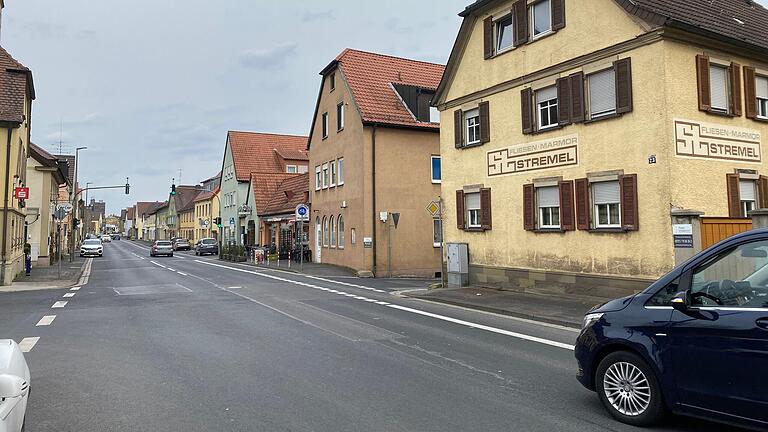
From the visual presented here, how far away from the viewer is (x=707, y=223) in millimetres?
12188

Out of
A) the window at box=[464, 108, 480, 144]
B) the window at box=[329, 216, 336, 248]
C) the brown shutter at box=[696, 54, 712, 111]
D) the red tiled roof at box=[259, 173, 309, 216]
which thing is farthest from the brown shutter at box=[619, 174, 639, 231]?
the red tiled roof at box=[259, 173, 309, 216]

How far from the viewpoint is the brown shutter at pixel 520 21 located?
16.1 metres

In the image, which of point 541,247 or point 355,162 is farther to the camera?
point 355,162

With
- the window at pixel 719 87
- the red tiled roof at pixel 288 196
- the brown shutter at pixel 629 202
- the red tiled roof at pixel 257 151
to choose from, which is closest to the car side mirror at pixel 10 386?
the brown shutter at pixel 629 202

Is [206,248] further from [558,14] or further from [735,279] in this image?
[735,279]

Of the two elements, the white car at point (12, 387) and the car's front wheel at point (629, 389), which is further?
the car's front wheel at point (629, 389)

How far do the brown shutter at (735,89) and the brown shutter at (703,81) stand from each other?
1.00 m

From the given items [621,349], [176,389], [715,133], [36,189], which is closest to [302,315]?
[176,389]

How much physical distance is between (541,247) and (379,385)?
33.4 ft

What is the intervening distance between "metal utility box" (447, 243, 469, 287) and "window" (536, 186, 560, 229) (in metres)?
3.20

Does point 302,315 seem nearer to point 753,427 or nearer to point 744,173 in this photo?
point 753,427

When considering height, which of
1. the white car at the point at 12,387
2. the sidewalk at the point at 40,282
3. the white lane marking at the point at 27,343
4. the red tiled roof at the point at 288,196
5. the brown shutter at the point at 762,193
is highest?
the red tiled roof at the point at 288,196

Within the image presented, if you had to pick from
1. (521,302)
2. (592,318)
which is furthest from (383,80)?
(592,318)

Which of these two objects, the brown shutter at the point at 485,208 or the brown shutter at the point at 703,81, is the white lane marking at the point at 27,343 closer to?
the brown shutter at the point at 485,208
